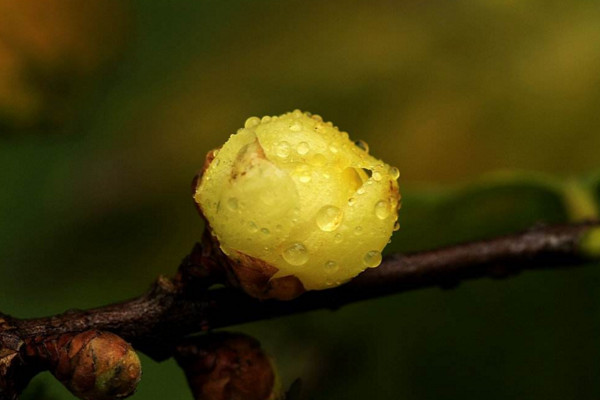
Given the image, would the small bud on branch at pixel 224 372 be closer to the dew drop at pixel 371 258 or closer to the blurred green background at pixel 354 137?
the dew drop at pixel 371 258

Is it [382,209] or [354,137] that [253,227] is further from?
[354,137]

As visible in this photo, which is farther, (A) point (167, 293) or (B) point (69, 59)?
(B) point (69, 59)

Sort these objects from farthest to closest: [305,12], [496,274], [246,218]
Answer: [305,12], [496,274], [246,218]

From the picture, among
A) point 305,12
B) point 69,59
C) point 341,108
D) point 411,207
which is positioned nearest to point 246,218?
point 411,207

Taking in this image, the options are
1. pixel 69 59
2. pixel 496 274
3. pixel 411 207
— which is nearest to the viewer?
pixel 496 274

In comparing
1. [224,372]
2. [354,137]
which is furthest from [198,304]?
[354,137]

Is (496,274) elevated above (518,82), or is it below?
below

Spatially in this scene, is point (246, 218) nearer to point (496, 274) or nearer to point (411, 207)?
point (496, 274)
